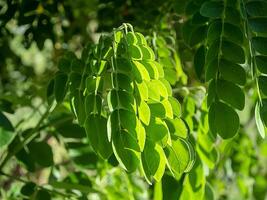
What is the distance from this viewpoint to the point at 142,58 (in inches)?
37.6

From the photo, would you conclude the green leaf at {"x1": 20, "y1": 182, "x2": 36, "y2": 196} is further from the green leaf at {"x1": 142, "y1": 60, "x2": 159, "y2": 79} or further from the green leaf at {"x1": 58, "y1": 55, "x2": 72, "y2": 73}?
the green leaf at {"x1": 142, "y1": 60, "x2": 159, "y2": 79}

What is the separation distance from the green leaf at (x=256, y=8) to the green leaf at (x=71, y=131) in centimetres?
59

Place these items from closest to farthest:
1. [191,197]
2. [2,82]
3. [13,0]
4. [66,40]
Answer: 1. [191,197]
2. [13,0]
3. [66,40]
4. [2,82]

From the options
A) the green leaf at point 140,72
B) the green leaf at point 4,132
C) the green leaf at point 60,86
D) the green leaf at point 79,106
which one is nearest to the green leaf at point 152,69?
the green leaf at point 140,72

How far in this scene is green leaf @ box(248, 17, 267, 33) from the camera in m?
1.02

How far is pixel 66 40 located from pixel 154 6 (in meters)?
0.57

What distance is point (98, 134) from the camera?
0.94m

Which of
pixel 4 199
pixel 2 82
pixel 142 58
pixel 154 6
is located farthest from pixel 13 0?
pixel 2 82

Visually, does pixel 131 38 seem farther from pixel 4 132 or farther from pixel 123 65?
pixel 4 132

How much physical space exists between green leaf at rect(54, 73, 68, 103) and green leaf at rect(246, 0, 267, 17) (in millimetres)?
350

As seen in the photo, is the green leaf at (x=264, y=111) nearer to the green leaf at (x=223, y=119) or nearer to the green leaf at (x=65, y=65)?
the green leaf at (x=223, y=119)

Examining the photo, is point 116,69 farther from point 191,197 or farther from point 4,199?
point 4,199

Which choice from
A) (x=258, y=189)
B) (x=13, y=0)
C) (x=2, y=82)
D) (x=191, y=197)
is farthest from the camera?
(x=2, y=82)

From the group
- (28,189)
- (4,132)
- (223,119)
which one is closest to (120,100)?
(223,119)
